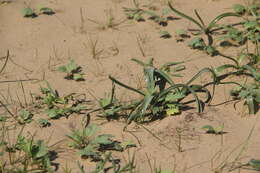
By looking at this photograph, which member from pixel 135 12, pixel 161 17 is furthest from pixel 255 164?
pixel 135 12

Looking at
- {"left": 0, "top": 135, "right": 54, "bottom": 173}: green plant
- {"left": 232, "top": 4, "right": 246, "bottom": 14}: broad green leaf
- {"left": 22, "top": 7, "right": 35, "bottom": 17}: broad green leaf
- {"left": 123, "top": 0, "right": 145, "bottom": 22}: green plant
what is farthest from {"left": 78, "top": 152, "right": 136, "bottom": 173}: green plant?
{"left": 232, "top": 4, "right": 246, "bottom": 14}: broad green leaf

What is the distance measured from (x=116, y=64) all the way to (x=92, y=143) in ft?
3.15

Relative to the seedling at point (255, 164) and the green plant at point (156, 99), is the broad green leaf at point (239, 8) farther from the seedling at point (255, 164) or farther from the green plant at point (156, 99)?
the seedling at point (255, 164)

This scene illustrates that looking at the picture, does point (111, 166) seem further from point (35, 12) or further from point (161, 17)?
point (35, 12)

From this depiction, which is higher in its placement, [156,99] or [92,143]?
[156,99]

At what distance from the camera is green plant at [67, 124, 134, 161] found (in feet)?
9.04

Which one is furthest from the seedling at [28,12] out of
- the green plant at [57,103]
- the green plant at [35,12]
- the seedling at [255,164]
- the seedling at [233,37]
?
the seedling at [255,164]

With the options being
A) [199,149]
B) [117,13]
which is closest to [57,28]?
[117,13]

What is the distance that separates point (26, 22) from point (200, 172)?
2102mm

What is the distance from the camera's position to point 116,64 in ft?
11.9

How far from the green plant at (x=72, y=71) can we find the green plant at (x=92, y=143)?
64 centimetres

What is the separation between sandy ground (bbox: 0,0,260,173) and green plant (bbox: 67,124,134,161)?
0.05 metres

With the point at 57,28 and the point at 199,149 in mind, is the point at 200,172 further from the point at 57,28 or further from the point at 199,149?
the point at 57,28

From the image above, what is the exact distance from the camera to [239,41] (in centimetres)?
379
